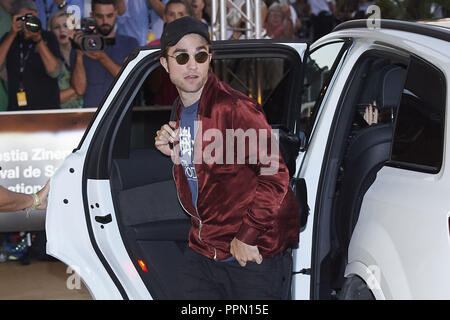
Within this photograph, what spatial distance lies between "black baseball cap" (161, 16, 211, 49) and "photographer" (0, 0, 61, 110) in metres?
5.17

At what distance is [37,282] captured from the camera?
20.7 feet

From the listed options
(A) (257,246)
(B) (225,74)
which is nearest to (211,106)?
(A) (257,246)

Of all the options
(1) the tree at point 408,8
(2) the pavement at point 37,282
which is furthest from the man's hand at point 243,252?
(1) the tree at point 408,8

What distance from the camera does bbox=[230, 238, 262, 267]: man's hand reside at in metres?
2.58

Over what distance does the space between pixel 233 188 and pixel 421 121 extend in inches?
27.6

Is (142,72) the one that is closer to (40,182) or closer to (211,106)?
(211,106)

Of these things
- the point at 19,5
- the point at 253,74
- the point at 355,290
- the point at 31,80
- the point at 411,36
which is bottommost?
the point at 355,290

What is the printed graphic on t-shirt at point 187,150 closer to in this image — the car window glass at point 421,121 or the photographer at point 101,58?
the car window glass at point 421,121

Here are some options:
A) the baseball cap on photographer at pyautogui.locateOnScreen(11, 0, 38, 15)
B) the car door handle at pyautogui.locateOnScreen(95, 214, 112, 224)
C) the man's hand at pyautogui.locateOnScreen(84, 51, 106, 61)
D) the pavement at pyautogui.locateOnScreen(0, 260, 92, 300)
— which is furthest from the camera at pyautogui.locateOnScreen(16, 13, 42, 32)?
the car door handle at pyautogui.locateOnScreen(95, 214, 112, 224)

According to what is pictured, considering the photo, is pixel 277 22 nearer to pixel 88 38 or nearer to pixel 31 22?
pixel 88 38

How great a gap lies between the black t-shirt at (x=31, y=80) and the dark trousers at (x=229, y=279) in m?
5.16

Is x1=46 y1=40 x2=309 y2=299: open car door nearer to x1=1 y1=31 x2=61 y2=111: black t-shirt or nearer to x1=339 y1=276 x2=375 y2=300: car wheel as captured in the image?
x1=339 y1=276 x2=375 y2=300: car wheel

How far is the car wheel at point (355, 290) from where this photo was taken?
2.76 m

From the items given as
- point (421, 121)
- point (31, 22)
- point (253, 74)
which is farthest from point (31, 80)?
point (421, 121)
